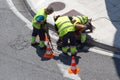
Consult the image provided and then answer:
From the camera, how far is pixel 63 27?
10.3 metres

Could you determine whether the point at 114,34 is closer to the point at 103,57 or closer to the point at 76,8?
the point at 103,57

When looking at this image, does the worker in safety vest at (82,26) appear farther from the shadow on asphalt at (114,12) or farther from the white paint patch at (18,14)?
the white paint patch at (18,14)

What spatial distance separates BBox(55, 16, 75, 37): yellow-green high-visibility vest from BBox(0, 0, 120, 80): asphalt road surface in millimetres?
965

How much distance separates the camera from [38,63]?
10.6m

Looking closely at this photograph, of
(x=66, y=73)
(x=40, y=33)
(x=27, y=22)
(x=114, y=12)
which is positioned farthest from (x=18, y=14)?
(x=66, y=73)

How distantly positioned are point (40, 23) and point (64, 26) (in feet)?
2.93

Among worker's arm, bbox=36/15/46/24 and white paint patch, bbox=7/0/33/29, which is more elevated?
worker's arm, bbox=36/15/46/24

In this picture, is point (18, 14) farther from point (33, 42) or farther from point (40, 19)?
point (40, 19)

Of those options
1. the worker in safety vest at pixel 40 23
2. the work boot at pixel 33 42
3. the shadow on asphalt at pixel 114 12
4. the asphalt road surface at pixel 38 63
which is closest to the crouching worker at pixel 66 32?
the asphalt road surface at pixel 38 63

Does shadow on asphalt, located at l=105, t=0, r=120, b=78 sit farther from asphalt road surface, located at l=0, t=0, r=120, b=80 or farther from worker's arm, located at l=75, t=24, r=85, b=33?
worker's arm, located at l=75, t=24, r=85, b=33

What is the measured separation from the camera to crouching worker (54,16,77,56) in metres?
10.3

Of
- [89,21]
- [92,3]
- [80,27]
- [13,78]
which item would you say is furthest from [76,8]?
[13,78]

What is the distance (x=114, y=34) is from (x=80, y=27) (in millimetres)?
1456

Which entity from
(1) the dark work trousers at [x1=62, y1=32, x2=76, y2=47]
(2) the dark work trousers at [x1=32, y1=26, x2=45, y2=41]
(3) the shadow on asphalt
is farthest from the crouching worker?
(3) the shadow on asphalt
